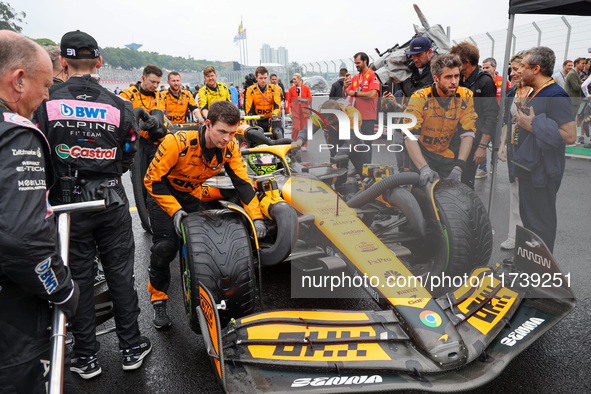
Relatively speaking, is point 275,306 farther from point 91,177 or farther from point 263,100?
point 263,100

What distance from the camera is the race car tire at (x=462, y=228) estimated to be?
2984mm

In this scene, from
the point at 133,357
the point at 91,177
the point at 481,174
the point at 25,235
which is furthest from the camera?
the point at 481,174

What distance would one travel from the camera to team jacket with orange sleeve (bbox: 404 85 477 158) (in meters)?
3.47

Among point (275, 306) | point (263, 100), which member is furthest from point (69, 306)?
point (263, 100)

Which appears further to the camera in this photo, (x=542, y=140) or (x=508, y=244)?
(x=508, y=244)

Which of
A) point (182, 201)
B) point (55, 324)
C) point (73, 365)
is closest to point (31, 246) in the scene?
point (55, 324)

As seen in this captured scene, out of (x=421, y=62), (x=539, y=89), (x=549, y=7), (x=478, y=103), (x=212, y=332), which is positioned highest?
(x=549, y=7)

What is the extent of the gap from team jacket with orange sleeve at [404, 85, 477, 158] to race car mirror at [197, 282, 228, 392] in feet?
7.52

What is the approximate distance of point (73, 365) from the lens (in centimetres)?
256

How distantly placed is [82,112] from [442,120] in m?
2.82

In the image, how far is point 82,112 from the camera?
7.71 ft

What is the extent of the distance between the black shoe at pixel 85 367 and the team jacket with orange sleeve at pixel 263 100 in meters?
6.58

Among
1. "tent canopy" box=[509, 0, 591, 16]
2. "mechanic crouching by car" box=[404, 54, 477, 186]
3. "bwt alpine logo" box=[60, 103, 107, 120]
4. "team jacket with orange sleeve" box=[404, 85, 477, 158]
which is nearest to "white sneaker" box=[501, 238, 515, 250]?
"mechanic crouching by car" box=[404, 54, 477, 186]

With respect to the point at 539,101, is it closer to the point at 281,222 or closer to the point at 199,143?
the point at 281,222
